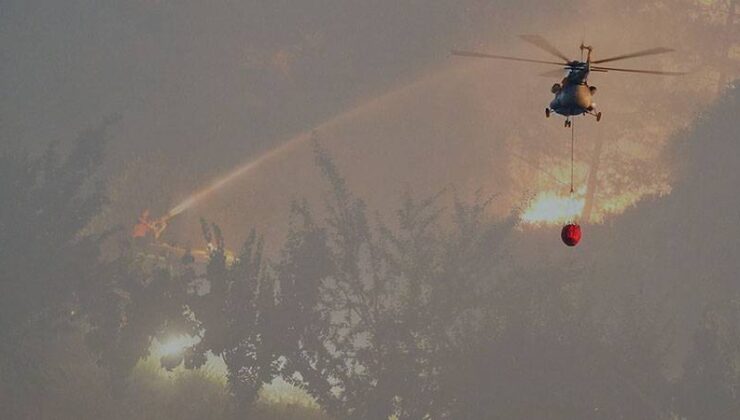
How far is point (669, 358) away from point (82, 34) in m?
51.0

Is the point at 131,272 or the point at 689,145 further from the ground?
the point at 689,145

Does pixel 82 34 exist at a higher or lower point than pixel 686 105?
higher

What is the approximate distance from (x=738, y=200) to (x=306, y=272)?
2848 centimetres

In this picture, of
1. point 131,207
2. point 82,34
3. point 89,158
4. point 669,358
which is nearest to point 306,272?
point 89,158

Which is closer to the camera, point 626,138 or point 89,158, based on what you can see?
point 89,158

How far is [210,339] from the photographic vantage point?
933 inches

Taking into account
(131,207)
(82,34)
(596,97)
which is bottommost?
(131,207)

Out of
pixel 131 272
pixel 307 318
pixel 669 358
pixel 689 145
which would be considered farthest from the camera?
pixel 689 145

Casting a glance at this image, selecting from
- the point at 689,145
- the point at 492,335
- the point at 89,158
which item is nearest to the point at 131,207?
the point at 89,158

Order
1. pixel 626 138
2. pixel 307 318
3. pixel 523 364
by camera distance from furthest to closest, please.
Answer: pixel 626 138 < pixel 307 318 < pixel 523 364

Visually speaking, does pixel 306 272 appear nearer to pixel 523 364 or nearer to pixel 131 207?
pixel 523 364

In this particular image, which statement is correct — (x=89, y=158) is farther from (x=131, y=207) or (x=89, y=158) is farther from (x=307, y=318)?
(x=131, y=207)

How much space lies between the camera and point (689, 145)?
46.4 m

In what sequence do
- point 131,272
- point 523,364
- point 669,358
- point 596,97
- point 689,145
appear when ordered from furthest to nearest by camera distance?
point 596,97 → point 689,145 → point 669,358 → point 131,272 → point 523,364
